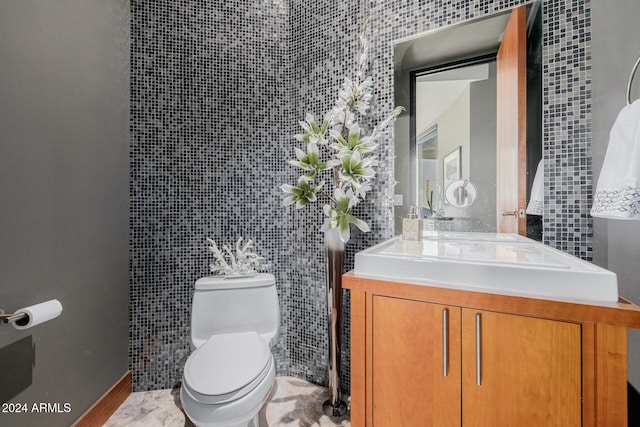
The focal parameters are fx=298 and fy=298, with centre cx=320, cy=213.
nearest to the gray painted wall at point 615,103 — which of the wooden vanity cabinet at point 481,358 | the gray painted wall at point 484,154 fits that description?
the gray painted wall at point 484,154

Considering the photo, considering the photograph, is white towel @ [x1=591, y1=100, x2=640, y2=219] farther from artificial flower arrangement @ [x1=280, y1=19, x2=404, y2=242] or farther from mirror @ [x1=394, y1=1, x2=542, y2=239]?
artificial flower arrangement @ [x1=280, y1=19, x2=404, y2=242]

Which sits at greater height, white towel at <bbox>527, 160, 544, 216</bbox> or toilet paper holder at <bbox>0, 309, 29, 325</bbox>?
white towel at <bbox>527, 160, 544, 216</bbox>

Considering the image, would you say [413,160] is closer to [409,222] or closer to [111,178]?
[409,222]

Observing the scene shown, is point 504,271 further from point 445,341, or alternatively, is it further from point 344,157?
A: point 344,157

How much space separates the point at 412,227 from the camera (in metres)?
1.51

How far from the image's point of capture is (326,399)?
1.78 metres

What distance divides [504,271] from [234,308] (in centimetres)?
138

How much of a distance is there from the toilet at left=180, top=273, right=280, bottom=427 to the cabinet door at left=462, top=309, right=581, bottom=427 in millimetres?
812

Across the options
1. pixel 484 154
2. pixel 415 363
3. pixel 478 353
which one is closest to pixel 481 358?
pixel 478 353

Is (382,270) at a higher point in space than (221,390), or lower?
higher

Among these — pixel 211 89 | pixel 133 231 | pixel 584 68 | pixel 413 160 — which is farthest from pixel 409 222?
pixel 133 231

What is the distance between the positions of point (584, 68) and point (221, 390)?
6.58ft

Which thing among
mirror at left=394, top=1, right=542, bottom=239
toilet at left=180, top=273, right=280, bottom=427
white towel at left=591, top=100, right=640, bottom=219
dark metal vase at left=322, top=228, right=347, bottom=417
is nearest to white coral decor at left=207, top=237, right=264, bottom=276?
toilet at left=180, top=273, right=280, bottom=427

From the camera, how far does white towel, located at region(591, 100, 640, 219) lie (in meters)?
0.87
